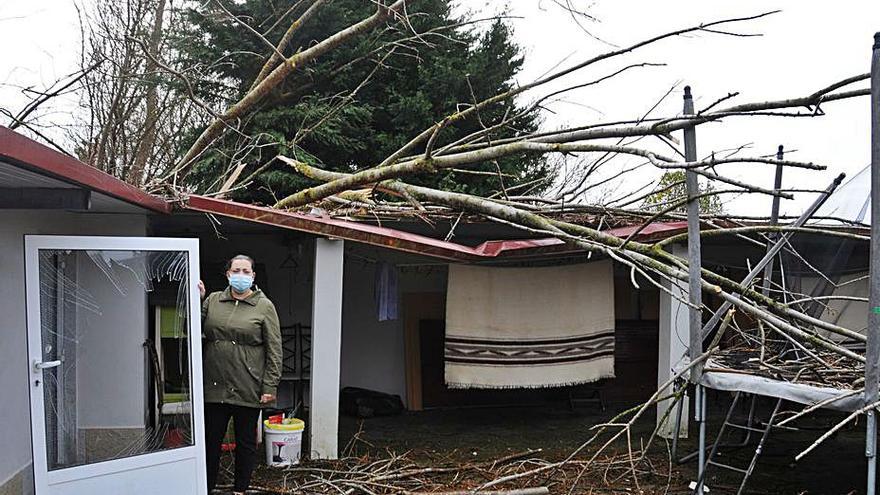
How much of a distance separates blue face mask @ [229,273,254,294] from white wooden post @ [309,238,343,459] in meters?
1.66

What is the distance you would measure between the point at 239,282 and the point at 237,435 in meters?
1.05

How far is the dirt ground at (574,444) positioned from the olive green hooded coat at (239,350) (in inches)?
49.9


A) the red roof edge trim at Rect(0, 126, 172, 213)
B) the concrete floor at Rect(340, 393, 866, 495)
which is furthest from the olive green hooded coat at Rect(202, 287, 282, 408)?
the concrete floor at Rect(340, 393, 866, 495)

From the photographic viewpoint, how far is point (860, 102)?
5.13m

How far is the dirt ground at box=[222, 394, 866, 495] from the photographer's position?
6713 millimetres

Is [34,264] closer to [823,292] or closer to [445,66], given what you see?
[823,292]

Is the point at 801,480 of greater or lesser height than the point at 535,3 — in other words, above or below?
below

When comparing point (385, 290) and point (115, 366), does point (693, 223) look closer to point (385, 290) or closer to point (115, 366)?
point (115, 366)

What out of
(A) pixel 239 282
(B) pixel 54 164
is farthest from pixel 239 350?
(B) pixel 54 164

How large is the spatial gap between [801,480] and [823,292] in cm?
161

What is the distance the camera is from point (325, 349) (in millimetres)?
7266

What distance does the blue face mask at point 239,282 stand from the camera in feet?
18.4

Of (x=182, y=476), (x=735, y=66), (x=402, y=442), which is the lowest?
(x=402, y=442)

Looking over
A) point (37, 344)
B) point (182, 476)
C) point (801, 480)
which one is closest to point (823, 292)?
point (801, 480)
